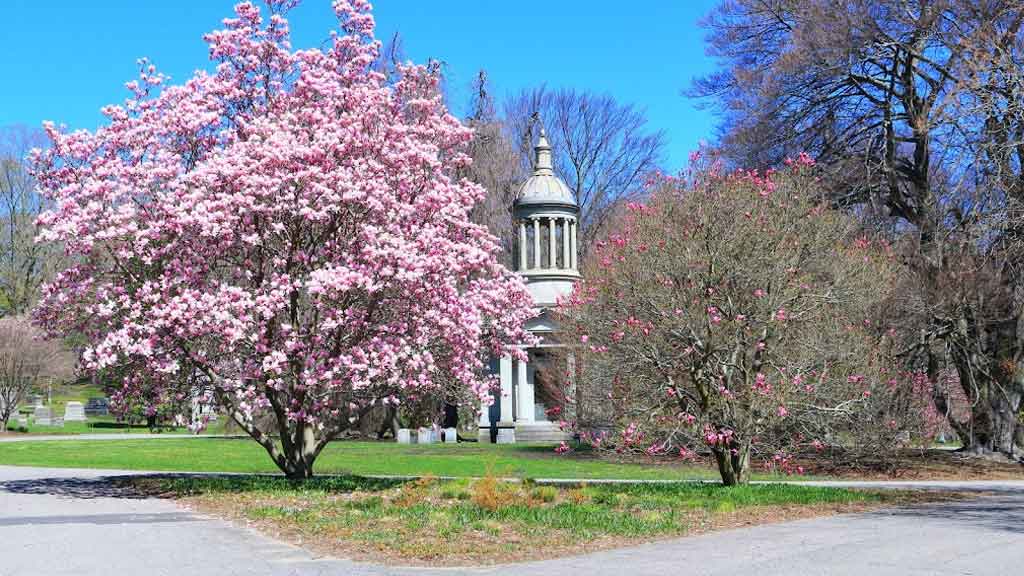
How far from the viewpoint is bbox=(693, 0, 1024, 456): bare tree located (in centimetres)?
2045

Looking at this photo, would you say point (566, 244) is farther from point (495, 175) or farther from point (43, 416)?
point (43, 416)

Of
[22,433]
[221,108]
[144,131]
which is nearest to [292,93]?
[221,108]

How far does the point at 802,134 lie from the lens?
25453 millimetres

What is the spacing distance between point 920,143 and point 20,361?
34858 mm

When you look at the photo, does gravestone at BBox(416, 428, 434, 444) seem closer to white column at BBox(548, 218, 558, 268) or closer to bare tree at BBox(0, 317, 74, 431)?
white column at BBox(548, 218, 558, 268)

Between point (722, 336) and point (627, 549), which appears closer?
point (627, 549)

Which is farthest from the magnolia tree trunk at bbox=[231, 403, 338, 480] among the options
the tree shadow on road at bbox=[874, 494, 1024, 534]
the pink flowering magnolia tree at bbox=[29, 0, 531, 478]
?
the tree shadow on road at bbox=[874, 494, 1024, 534]

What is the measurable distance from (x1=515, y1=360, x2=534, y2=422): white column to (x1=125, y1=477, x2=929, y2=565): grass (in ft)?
55.4

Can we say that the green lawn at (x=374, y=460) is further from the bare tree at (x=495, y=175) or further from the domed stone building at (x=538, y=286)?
the bare tree at (x=495, y=175)

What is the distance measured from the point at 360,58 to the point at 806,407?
8.87 m

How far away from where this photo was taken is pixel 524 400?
3347 centimetres

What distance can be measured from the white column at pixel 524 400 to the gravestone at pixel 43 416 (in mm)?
26138

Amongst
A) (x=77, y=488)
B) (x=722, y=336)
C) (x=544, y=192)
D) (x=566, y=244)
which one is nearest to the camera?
(x=722, y=336)

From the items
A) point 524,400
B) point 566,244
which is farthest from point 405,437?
point 566,244
